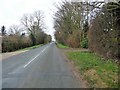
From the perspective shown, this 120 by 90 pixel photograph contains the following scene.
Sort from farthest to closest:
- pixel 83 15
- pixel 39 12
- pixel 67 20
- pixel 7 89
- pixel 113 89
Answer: pixel 39 12 → pixel 67 20 → pixel 83 15 → pixel 7 89 → pixel 113 89

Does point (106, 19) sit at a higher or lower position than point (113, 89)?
higher

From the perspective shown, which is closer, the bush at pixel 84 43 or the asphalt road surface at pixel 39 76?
the asphalt road surface at pixel 39 76

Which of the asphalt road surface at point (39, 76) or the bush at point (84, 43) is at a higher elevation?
the bush at point (84, 43)

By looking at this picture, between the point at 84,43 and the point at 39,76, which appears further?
the point at 84,43

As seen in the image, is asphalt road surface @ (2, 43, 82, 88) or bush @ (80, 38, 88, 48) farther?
bush @ (80, 38, 88, 48)

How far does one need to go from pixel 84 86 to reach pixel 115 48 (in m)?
9.09

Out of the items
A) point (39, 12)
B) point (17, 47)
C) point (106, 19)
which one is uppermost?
point (39, 12)

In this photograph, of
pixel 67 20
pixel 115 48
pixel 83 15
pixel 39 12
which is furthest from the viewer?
pixel 39 12

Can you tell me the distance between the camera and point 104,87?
9562 mm

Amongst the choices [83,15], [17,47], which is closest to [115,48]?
[83,15]

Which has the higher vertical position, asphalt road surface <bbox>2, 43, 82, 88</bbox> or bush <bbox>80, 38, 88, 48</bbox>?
bush <bbox>80, 38, 88, 48</bbox>

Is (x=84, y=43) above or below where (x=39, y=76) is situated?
above

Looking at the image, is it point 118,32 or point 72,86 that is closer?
point 72,86

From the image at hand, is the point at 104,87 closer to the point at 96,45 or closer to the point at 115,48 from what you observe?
the point at 115,48
